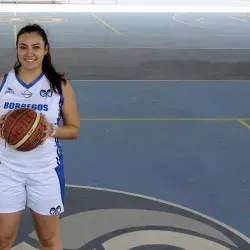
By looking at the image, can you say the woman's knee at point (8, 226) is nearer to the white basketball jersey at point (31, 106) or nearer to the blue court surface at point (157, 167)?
the white basketball jersey at point (31, 106)

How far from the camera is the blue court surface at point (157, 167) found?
464 centimetres

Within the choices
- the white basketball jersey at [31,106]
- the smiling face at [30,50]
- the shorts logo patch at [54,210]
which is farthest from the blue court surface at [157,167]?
the smiling face at [30,50]

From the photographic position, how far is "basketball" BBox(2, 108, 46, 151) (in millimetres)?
3012

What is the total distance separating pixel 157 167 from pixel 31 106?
134 inches

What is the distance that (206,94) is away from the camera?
398 inches

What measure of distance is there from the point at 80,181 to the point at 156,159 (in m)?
1.22

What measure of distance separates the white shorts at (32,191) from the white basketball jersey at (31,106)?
0.05 m

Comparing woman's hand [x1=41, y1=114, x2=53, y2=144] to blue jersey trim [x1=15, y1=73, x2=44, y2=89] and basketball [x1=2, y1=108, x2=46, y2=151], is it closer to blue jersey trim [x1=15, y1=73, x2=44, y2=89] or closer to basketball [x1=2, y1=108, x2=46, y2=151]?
basketball [x1=2, y1=108, x2=46, y2=151]

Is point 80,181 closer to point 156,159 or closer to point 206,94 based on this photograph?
point 156,159

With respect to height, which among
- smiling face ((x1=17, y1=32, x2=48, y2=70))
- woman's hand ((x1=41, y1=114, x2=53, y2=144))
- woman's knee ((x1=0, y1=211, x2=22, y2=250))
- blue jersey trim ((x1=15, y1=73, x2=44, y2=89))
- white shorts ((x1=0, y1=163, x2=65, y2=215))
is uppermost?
smiling face ((x1=17, y1=32, x2=48, y2=70))

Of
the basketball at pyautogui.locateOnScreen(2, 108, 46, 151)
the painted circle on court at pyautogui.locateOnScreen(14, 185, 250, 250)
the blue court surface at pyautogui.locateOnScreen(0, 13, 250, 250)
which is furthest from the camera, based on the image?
the blue court surface at pyautogui.locateOnScreen(0, 13, 250, 250)

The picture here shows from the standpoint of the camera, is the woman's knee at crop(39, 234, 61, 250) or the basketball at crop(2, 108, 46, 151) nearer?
the basketball at crop(2, 108, 46, 151)

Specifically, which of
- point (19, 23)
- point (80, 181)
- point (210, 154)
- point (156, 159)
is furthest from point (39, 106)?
point (19, 23)

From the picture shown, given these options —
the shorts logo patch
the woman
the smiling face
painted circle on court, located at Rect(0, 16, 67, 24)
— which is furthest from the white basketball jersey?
painted circle on court, located at Rect(0, 16, 67, 24)
